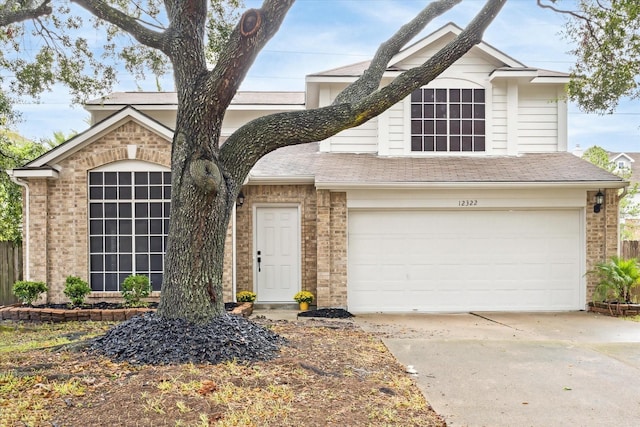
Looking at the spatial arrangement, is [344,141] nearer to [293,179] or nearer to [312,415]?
[293,179]

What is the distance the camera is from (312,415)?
176 inches

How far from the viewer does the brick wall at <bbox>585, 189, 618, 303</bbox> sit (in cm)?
1127

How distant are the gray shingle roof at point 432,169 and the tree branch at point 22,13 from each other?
15.9 ft

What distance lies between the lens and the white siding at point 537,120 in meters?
12.6

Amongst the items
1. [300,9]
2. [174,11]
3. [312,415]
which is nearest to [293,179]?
[300,9]

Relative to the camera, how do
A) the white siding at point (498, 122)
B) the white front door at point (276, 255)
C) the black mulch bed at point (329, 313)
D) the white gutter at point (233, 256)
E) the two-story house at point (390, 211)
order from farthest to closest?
the white siding at point (498, 122)
the white front door at point (276, 255)
the white gutter at point (233, 256)
the two-story house at point (390, 211)
the black mulch bed at point (329, 313)

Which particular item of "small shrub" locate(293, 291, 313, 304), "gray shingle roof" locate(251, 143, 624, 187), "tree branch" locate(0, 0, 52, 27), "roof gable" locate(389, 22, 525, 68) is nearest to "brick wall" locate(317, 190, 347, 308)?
"small shrub" locate(293, 291, 313, 304)

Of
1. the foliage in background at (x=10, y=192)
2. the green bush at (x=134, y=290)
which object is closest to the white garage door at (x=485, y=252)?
the green bush at (x=134, y=290)

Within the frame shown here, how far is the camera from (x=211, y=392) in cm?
486

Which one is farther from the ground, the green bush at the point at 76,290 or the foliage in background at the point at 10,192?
the foliage in background at the point at 10,192

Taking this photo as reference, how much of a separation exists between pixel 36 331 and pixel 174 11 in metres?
5.76

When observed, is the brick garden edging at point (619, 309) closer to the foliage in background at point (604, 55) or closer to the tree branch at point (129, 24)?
the foliage in background at point (604, 55)

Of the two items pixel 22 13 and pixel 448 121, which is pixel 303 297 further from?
pixel 22 13

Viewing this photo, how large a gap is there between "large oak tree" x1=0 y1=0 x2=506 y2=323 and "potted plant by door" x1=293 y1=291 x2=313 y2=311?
4.62 meters
